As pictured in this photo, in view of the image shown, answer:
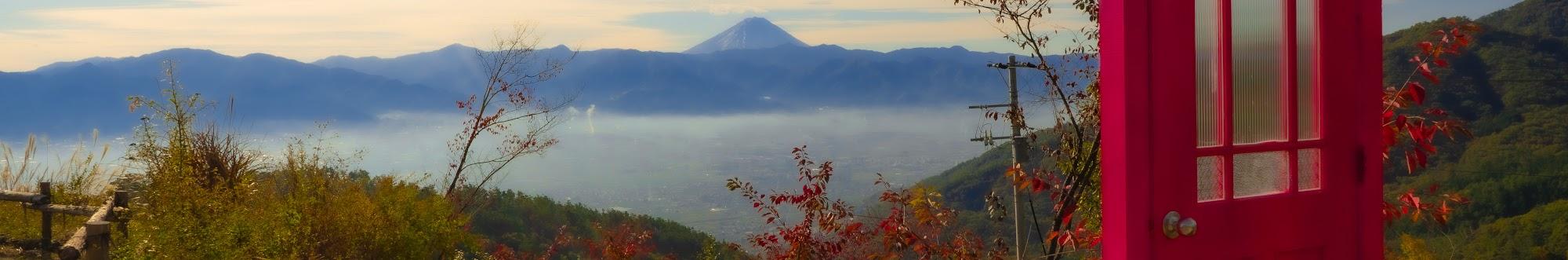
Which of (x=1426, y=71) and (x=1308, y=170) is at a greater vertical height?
(x=1426, y=71)

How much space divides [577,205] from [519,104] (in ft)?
12.7

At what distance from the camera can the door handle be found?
5.42 feet

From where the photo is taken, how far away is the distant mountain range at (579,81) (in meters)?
6.86

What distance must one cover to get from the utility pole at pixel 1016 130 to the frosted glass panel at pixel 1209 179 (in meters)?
1.74

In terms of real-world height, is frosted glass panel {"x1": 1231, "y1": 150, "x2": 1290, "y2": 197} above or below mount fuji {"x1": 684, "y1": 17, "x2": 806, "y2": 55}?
below

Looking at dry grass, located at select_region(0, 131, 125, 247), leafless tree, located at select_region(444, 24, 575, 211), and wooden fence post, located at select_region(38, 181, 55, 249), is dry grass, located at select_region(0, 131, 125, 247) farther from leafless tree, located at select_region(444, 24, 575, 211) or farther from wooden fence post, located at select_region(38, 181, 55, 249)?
leafless tree, located at select_region(444, 24, 575, 211)

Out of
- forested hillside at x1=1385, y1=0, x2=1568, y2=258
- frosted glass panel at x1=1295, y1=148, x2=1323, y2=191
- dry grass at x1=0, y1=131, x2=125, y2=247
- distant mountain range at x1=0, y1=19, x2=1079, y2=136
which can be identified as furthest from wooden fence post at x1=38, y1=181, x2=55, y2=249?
forested hillside at x1=1385, y1=0, x2=1568, y2=258

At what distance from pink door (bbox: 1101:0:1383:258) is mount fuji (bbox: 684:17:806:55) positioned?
5.65 m

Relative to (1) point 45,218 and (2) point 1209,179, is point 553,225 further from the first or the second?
(2) point 1209,179

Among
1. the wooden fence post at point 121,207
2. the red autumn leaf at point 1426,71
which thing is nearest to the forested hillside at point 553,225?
the wooden fence post at point 121,207

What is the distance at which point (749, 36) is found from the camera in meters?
7.82

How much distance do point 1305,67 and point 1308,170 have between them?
0.20m

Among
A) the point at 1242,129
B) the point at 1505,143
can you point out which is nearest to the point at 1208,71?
the point at 1242,129

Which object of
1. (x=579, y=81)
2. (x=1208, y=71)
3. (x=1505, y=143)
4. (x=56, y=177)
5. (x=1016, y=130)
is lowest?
(x=1505, y=143)
